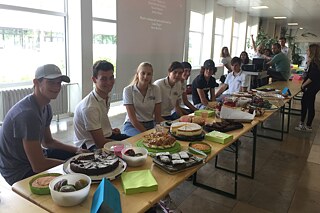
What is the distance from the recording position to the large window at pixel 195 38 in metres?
8.29

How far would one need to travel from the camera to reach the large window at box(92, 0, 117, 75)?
16.5 feet

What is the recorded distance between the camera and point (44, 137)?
1.92 meters

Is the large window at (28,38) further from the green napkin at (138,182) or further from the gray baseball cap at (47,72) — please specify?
the green napkin at (138,182)

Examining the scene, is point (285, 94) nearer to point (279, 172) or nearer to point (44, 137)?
point (279, 172)

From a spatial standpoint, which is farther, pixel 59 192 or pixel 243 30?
pixel 243 30

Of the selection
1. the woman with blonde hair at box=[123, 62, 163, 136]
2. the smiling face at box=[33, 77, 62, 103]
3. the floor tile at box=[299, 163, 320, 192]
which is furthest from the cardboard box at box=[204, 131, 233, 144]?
the floor tile at box=[299, 163, 320, 192]

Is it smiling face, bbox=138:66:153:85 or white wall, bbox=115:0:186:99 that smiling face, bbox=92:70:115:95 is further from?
white wall, bbox=115:0:186:99

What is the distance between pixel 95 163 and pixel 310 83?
417 centimetres

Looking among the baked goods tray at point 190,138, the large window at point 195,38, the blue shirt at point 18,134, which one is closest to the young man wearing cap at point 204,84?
the baked goods tray at point 190,138

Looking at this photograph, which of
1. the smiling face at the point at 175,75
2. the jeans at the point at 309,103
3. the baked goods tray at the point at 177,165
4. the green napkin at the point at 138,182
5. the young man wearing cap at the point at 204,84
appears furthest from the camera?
the jeans at the point at 309,103

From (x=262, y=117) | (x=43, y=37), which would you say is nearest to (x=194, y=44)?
(x=43, y=37)

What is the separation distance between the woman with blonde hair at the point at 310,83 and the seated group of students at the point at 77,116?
2319 mm

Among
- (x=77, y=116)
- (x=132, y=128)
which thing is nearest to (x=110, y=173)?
(x=77, y=116)

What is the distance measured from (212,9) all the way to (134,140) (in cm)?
777
